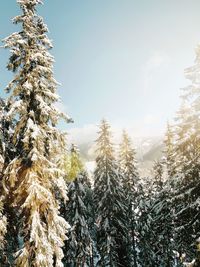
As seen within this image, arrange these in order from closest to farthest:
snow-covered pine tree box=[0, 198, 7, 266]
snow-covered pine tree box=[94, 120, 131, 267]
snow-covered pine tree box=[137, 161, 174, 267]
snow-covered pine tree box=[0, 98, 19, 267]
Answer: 1. snow-covered pine tree box=[0, 198, 7, 266]
2. snow-covered pine tree box=[0, 98, 19, 267]
3. snow-covered pine tree box=[94, 120, 131, 267]
4. snow-covered pine tree box=[137, 161, 174, 267]

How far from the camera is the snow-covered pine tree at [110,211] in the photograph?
32.7 meters

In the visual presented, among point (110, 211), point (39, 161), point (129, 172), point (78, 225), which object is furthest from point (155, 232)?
point (39, 161)

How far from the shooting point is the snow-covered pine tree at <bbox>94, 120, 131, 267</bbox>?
32.7m

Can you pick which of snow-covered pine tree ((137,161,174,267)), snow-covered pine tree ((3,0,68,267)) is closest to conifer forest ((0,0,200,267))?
snow-covered pine tree ((3,0,68,267))

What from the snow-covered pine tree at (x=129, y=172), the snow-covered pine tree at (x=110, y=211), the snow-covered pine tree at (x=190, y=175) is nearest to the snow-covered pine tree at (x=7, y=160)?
the snow-covered pine tree at (x=190, y=175)

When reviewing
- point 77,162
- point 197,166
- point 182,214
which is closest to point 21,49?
point 197,166

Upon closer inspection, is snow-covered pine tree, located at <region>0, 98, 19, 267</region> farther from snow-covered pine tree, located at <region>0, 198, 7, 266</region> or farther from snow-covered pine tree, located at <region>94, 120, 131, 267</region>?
snow-covered pine tree, located at <region>94, 120, 131, 267</region>

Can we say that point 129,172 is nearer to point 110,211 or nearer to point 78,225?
point 110,211

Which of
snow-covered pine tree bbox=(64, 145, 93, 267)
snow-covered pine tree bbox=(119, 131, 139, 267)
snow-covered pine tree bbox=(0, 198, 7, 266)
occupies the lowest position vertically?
snow-covered pine tree bbox=(0, 198, 7, 266)

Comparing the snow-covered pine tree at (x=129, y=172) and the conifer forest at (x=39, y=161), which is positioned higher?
the snow-covered pine tree at (x=129, y=172)

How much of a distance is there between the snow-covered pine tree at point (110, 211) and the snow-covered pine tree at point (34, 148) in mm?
17429

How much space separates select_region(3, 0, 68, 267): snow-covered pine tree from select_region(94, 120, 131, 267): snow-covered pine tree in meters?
17.4

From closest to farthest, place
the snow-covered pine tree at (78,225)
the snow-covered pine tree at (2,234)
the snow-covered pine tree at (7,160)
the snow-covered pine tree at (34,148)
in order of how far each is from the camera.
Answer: the snow-covered pine tree at (34,148) → the snow-covered pine tree at (2,234) → the snow-covered pine tree at (7,160) → the snow-covered pine tree at (78,225)

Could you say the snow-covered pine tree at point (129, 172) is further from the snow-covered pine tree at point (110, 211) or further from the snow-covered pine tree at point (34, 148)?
the snow-covered pine tree at point (34, 148)
